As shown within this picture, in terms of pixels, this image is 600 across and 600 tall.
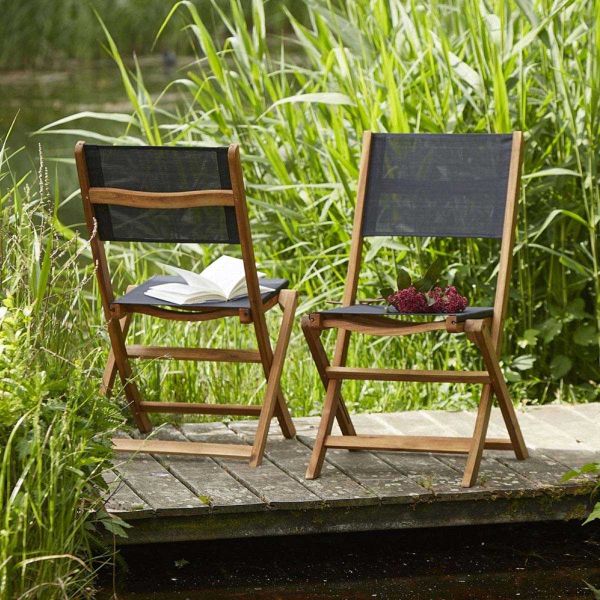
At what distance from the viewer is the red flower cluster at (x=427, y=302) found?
344 cm

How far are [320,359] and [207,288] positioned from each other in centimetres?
37

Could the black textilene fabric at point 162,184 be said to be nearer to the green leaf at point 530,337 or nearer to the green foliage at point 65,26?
the green leaf at point 530,337

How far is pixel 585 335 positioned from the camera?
4762 mm

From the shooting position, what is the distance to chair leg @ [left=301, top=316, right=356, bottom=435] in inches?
139

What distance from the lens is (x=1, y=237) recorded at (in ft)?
10.7

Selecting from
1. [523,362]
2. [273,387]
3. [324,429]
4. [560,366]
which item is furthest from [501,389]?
[560,366]

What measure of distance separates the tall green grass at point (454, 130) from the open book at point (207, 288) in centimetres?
78

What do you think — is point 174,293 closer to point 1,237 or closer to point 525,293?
point 1,237

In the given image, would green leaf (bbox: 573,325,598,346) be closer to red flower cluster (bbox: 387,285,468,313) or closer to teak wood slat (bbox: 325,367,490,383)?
teak wood slat (bbox: 325,367,490,383)

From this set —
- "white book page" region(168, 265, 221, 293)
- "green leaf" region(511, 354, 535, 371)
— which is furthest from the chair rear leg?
"green leaf" region(511, 354, 535, 371)

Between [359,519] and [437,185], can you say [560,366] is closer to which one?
[437,185]

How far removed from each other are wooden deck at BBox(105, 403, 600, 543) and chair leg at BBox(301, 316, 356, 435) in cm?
8

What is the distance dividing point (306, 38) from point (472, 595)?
2810mm

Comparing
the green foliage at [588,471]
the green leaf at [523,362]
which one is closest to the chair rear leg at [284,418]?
the green foliage at [588,471]
